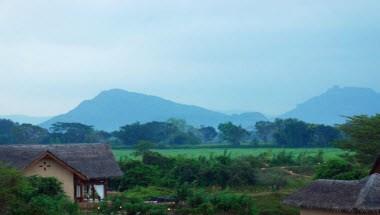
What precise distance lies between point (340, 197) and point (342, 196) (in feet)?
0.27

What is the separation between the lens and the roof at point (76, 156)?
33688 millimetres

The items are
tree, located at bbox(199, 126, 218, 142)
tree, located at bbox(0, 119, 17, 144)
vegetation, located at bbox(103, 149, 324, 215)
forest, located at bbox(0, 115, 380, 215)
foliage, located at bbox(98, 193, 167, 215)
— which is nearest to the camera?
forest, located at bbox(0, 115, 380, 215)

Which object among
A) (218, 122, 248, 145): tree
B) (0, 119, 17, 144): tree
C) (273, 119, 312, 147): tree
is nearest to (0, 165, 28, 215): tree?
(273, 119, 312, 147): tree

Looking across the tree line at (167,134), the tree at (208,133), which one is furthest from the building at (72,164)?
the tree at (208,133)

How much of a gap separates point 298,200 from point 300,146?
5645 cm

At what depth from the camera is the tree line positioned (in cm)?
8406

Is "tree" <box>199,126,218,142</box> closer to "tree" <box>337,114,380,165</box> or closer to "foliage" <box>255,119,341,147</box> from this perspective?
"foliage" <box>255,119,341,147</box>

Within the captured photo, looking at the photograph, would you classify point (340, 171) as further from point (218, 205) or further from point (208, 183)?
point (208, 183)

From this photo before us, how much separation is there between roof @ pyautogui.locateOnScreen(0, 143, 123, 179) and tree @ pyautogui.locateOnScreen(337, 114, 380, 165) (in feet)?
46.0

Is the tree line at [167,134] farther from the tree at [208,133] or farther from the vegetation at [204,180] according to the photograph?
the vegetation at [204,180]

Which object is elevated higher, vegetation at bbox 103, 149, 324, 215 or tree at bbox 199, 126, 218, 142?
tree at bbox 199, 126, 218, 142

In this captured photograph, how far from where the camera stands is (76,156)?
35938mm

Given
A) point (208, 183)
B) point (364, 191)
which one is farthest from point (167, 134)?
point (364, 191)

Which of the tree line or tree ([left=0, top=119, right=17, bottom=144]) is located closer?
the tree line
